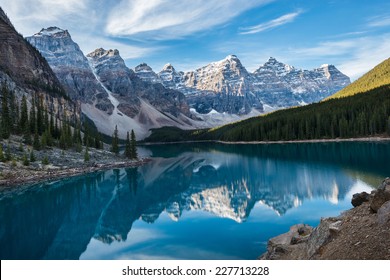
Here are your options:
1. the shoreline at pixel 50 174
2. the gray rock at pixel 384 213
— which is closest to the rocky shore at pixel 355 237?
the gray rock at pixel 384 213

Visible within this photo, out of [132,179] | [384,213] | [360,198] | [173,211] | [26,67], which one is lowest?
[173,211]

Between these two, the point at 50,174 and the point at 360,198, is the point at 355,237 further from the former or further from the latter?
the point at 50,174

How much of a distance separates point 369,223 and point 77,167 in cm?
6678

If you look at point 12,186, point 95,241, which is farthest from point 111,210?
point 12,186

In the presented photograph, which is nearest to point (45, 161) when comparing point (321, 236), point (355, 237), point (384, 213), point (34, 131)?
point (34, 131)

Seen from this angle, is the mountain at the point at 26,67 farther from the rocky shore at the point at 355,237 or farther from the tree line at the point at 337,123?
the rocky shore at the point at 355,237

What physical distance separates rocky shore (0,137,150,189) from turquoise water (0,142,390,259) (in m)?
4.32

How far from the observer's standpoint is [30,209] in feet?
123

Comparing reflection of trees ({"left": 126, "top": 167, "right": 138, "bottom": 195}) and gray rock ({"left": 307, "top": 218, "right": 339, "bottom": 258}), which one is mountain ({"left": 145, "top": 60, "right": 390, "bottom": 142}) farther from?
gray rock ({"left": 307, "top": 218, "right": 339, "bottom": 258})

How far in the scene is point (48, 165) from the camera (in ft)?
209

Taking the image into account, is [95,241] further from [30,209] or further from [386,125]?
[386,125]

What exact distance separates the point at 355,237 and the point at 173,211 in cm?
2712

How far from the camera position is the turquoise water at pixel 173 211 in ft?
78.2

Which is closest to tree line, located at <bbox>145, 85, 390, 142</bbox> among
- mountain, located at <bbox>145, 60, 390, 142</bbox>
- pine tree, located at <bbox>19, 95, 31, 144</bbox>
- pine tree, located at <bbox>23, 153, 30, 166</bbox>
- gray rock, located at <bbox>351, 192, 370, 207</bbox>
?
mountain, located at <bbox>145, 60, 390, 142</bbox>
